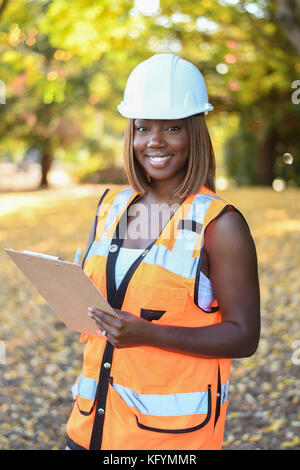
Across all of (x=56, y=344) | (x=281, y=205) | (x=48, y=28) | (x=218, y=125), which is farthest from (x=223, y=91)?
(x=56, y=344)

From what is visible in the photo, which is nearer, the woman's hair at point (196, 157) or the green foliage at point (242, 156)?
the woman's hair at point (196, 157)

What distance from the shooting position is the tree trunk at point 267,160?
1620 centimetres

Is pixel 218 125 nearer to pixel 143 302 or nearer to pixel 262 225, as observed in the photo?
pixel 262 225

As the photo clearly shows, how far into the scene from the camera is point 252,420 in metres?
4.00

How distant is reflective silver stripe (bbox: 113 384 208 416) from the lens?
5.14 feet

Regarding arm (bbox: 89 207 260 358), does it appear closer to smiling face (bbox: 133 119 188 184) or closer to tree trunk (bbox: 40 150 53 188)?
smiling face (bbox: 133 119 188 184)

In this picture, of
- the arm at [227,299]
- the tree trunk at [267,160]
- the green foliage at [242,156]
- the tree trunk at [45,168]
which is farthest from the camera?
the tree trunk at [45,168]

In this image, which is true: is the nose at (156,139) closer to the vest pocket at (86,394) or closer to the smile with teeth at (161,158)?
the smile with teeth at (161,158)

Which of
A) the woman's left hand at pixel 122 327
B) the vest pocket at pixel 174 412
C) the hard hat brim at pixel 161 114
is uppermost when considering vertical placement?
the hard hat brim at pixel 161 114

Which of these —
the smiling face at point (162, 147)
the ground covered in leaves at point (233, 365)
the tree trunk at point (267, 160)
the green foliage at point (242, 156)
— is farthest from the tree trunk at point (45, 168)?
the smiling face at point (162, 147)

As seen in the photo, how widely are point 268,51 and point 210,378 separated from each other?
8.24 m

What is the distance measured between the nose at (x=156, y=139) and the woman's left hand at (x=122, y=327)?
0.52 m

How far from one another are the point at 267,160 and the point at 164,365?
605 inches

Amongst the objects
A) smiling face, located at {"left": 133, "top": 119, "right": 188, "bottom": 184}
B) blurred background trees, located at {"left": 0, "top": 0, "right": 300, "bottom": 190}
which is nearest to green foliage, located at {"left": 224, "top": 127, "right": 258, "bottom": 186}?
blurred background trees, located at {"left": 0, "top": 0, "right": 300, "bottom": 190}
